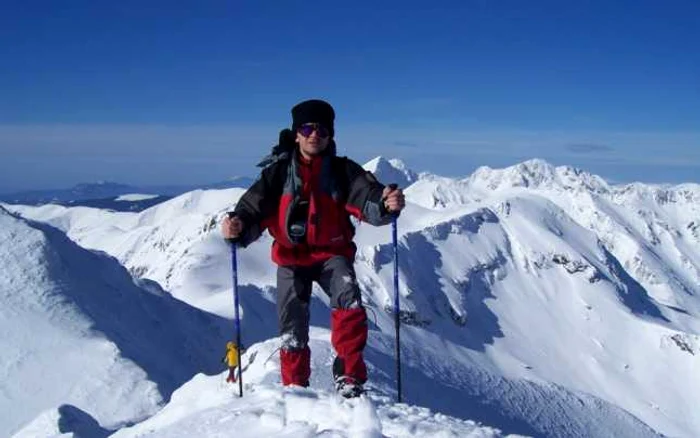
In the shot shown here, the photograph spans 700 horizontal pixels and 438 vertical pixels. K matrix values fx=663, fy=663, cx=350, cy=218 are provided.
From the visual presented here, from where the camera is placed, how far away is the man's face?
7633 mm

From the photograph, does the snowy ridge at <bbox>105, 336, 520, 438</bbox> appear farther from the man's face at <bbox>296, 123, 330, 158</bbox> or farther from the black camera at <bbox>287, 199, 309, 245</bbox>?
the man's face at <bbox>296, 123, 330, 158</bbox>

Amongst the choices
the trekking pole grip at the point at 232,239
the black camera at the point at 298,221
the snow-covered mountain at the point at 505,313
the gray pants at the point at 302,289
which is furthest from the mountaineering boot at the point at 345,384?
the snow-covered mountain at the point at 505,313

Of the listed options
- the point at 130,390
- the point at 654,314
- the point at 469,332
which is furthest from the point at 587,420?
the point at 654,314

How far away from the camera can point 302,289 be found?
802cm

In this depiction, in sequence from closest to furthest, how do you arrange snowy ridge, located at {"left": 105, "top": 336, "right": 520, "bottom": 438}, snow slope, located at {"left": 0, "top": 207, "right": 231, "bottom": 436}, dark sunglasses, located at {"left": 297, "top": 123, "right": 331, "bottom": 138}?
snowy ridge, located at {"left": 105, "top": 336, "right": 520, "bottom": 438}
dark sunglasses, located at {"left": 297, "top": 123, "right": 331, "bottom": 138}
snow slope, located at {"left": 0, "top": 207, "right": 231, "bottom": 436}

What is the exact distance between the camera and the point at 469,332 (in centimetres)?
10169

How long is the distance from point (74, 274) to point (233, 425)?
25.9m

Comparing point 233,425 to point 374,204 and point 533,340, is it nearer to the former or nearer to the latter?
point 374,204

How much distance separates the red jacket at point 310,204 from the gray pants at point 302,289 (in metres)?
0.13

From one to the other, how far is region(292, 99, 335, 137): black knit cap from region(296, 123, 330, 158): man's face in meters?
0.06

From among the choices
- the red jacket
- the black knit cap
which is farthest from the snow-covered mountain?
the black knit cap

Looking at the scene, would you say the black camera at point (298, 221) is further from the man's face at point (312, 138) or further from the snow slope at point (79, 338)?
the snow slope at point (79, 338)

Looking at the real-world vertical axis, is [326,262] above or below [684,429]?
above

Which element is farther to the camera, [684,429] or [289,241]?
[684,429]
